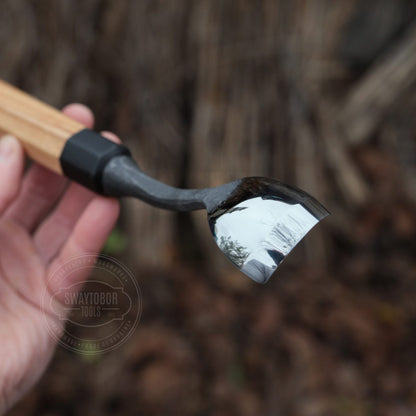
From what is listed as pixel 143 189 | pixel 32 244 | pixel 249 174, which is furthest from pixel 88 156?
pixel 249 174

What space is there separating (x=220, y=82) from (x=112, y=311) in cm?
92

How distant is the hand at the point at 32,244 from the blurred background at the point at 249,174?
2.08ft

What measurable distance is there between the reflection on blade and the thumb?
468mm

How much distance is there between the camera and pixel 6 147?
0.97 m

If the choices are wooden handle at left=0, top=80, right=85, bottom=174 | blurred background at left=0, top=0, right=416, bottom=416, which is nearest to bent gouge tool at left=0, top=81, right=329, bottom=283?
wooden handle at left=0, top=80, right=85, bottom=174

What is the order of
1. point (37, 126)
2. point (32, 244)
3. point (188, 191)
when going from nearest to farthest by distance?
point (188, 191) < point (37, 126) < point (32, 244)

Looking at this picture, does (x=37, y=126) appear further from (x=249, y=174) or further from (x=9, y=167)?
(x=249, y=174)

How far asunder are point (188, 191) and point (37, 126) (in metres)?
0.35

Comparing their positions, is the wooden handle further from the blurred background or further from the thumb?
the blurred background

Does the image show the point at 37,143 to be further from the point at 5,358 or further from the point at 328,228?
the point at 328,228

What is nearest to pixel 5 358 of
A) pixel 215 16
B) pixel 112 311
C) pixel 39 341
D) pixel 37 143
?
pixel 39 341

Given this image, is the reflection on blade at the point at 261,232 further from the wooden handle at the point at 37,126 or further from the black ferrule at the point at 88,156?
the wooden handle at the point at 37,126

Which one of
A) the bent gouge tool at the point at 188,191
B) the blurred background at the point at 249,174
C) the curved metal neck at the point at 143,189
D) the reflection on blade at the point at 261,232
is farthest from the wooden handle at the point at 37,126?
the blurred background at the point at 249,174

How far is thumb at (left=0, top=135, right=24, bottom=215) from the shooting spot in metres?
0.96
